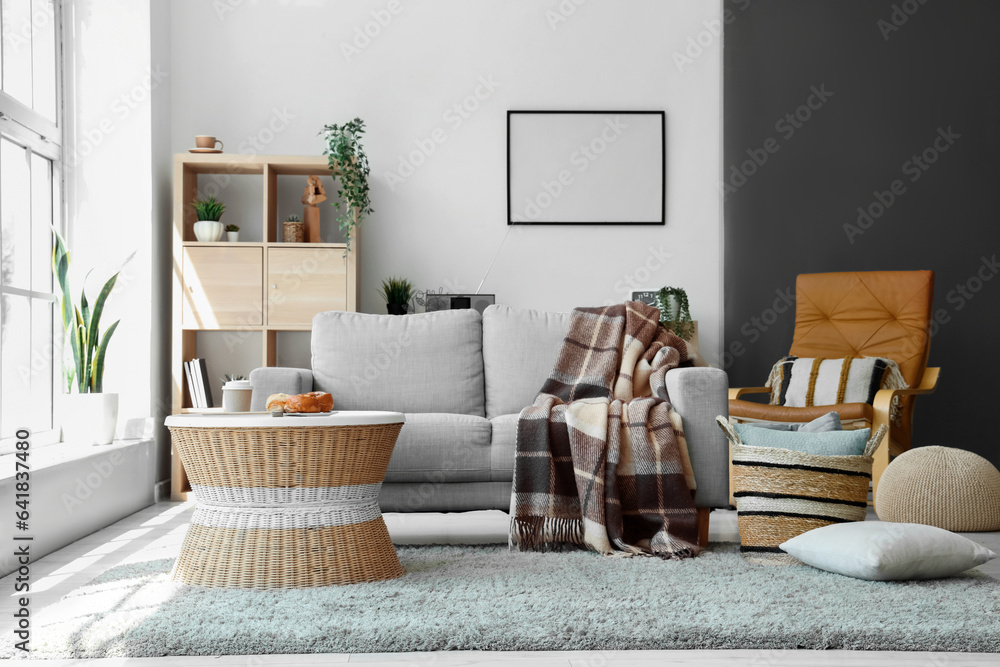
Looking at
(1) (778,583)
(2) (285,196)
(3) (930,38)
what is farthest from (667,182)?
(1) (778,583)

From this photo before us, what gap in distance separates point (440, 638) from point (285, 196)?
10.9 ft

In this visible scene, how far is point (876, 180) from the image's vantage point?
4.53 metres

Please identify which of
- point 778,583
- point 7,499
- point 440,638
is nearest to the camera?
point 440,638

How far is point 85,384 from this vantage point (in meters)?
3.50

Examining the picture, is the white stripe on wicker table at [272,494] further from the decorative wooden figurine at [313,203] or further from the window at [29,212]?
the decorative wooden figurine at [313,203]

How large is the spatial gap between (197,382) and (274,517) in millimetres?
2180

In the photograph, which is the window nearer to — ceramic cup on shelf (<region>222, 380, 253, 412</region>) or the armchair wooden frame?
ceramic cup on shelf (<region>222, 380, 253, 412</region>)

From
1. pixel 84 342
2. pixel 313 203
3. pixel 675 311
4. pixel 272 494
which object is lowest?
pixel 272 494

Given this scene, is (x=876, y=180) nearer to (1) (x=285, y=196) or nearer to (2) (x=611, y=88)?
(2) (x=611, y=88)

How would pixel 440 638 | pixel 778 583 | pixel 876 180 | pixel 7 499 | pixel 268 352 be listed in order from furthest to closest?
pixel 876 180 < pixel 268 352 < pixel 7 499 < pixel 778 583 < pixel 440 638

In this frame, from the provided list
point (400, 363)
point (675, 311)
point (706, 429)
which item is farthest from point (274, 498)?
point (675, 311)

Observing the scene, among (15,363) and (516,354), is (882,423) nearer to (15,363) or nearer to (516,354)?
(516,354)

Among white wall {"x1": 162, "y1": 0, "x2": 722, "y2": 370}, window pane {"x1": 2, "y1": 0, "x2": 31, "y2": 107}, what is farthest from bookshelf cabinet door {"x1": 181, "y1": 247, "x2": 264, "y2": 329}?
window pane {"x1": 2, "y1": 0, "x2": 31, "y2": 107}

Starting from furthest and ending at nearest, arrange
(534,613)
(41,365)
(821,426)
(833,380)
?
1. (833,380)
2. (41,365)
3. (821,426)
4. (534,613)
